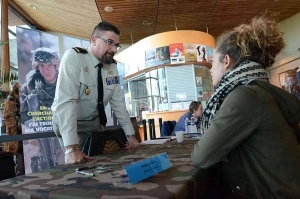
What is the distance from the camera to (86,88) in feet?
4.80

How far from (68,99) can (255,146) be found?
3.09 ft

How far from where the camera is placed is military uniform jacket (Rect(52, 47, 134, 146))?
1.26m

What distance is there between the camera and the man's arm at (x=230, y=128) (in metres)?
0.75

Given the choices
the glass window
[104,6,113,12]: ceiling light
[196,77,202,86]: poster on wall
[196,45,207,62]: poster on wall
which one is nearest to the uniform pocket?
[104,6,113,12]: ceiling light

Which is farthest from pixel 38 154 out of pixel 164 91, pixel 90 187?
pixel 164 91

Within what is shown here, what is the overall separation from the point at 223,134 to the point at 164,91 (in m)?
7.42

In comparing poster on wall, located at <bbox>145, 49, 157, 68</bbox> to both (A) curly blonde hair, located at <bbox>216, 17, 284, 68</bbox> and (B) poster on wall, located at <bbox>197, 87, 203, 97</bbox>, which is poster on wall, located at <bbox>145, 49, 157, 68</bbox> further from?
(A) curly blonde hair, located at <bbox>216, 17, 284, 68</bbox>

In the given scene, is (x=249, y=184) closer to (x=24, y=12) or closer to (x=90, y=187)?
(x=90, y=187)

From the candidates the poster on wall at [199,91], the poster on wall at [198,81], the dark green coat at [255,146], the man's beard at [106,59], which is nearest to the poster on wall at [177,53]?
the poster on wall at [198,81]

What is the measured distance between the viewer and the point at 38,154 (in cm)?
301

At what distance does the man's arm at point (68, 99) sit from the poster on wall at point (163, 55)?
6.55 metres

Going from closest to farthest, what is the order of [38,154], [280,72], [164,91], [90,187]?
1. [90,187]
2. [38,154]
3. [164,91]
4. [280,72]

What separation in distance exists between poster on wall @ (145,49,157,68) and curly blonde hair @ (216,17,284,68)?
23.4 feet

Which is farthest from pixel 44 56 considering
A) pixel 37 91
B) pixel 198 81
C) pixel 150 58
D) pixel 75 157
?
pixel 198 81
